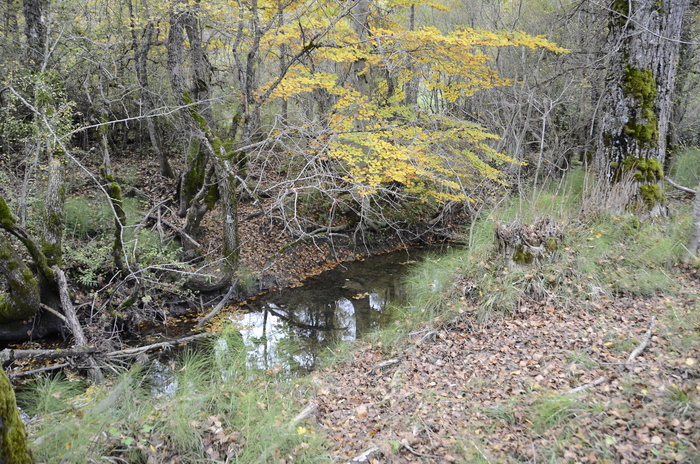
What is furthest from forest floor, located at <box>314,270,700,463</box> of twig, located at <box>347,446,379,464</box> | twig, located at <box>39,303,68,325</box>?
twig, located at <box>39,303,68,325</box>

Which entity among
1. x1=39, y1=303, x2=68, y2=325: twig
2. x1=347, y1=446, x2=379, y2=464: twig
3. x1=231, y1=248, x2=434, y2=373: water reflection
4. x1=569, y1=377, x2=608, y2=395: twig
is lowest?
x1=231, y1=248, x2=434, y2=373: water reflection

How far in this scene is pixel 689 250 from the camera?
471 cm

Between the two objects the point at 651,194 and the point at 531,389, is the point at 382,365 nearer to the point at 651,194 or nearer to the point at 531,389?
the point at 531,389

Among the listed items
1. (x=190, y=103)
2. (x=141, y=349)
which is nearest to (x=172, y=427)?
(x=141, y=349)

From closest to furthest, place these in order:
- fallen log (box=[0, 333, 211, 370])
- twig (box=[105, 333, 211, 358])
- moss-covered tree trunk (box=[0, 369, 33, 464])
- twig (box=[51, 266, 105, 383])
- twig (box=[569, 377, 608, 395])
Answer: moss-covered tree trunk (box=[0, 369, 33, 464]), twig (box=[569, 377, 608, 395]), fallen log (box=[0, 333, 211, 370]), twig (box=[105, 333, 211, 358]), twig (box=[51, 266, 105, 383])

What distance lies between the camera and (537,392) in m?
3.31

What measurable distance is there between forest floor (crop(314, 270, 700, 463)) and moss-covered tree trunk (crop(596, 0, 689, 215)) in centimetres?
191

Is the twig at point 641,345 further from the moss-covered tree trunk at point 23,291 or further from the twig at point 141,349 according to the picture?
the moss-covered tree trunk at point 23,291

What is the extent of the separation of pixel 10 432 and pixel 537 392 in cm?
363

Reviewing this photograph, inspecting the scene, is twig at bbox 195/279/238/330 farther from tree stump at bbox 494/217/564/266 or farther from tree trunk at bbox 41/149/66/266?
tree stump at bbox 494/217/564/266

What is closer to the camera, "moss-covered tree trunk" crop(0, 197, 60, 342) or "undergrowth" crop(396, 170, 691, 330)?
"undergrowth" crop(396, 170, 691, 330)

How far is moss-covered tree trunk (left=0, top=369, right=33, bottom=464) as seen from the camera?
7.08ft

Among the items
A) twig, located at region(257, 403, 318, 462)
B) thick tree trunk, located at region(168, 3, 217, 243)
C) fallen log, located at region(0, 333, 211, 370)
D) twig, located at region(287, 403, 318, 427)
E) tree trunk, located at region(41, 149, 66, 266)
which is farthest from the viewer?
thick tree trunk, located at region(168, 3, 217, 243)

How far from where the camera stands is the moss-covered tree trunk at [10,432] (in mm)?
2158
